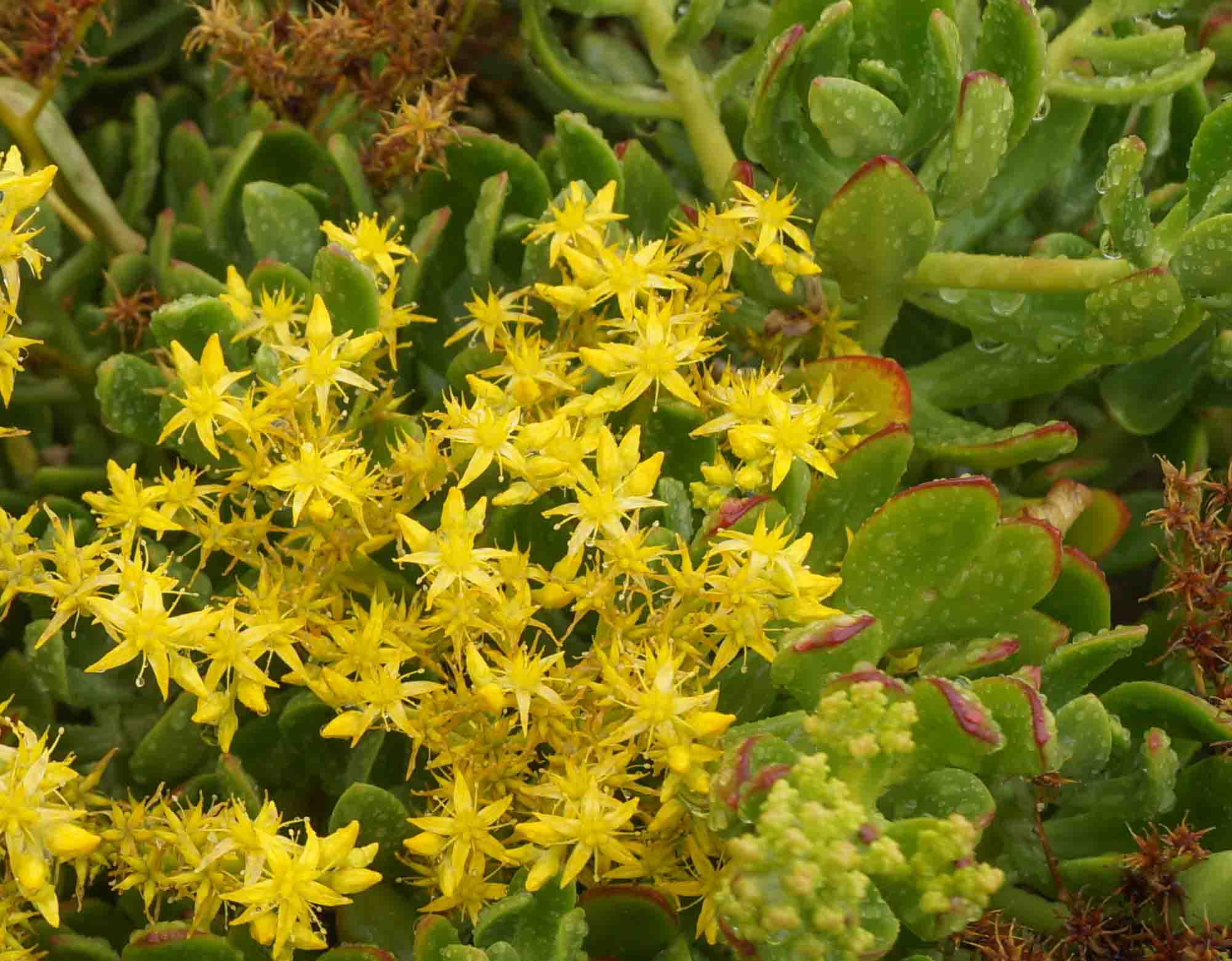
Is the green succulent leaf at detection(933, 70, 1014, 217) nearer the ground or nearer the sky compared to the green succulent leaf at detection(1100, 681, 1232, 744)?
nearer the sky

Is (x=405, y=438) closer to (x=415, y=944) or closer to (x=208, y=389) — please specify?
(x=208, y=389)

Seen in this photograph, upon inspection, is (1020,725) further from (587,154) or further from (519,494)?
(587,154)

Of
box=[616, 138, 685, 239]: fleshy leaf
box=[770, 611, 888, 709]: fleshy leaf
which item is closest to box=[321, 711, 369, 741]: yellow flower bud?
box=[770, 611, 888, 709]: fleshy leaf

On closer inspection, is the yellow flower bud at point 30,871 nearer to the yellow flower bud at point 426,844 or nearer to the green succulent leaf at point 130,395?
the yellow flower bud at point 426,844

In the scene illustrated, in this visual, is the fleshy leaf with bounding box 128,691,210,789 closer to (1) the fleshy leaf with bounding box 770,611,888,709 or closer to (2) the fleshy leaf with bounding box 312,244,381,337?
(2) the fleshy leaf with bounding box 312,244,381,337

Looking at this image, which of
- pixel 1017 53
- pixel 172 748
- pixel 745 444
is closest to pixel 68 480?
pixel 172 748

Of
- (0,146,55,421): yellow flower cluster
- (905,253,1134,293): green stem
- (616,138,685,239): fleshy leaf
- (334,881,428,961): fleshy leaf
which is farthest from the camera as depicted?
(616,138,685,239): fleshy leaf

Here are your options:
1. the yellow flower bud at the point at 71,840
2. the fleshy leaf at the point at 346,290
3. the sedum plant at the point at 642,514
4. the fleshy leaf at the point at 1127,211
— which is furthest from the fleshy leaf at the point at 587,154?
the yellow flower bud at the point at 71,840
